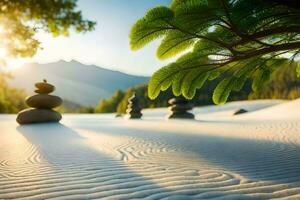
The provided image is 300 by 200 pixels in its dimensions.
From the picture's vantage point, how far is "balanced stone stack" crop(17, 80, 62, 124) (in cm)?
1498

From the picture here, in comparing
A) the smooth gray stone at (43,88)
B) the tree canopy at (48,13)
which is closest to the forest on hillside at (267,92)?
the smooth gray stone at (43,88)

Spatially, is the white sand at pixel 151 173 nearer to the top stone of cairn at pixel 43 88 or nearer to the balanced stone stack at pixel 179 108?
the top stone of cairn at pixel 43 88

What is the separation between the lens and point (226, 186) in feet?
12.8

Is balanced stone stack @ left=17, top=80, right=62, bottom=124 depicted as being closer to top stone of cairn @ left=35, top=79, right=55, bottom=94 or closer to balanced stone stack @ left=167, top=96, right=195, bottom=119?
top stone of cairn @ left=35, top=79, right=55, bottom=94

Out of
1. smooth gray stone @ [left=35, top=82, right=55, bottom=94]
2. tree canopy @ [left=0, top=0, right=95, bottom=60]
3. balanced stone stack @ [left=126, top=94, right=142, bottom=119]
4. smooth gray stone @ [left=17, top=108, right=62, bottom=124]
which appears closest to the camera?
tree canopy @ [left=0, top=0, right=95, bottom=60]

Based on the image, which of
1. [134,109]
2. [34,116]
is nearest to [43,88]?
[34,116]

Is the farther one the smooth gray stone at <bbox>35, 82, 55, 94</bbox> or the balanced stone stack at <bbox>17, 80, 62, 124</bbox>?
the smooth gray stone at <bbox>35, 82, 55, 94</bbox>

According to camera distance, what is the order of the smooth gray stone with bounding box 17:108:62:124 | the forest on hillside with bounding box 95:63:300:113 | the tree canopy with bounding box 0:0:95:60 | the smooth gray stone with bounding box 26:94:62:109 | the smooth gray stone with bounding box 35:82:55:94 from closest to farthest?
the tree canopy with bounding box 0:0:95:60
the smooth gray stone with bounding box 17:108:62:124
the smooth gray stone with bounding box 26:94:62:109
the smooth gray stone with bounding box 35:82:55:94
the forest on hillside with bounding box 95:63:300:113

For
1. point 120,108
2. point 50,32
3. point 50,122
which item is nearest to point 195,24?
point 50,32

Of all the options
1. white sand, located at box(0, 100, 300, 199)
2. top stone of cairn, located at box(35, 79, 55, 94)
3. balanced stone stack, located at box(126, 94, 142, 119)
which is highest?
top stone of cairn, located at box(35, 79, 55, 94)

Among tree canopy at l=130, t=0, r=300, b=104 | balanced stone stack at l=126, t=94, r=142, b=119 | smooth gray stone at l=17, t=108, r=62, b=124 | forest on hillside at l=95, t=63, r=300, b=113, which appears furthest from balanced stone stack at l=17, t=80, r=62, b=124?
forest on hillside at l=95, t=63, r=300, b=113

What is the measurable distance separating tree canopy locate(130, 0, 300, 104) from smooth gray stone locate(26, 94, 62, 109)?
35.5 feet

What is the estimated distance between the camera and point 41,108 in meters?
15.7

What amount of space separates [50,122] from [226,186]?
12676mm
